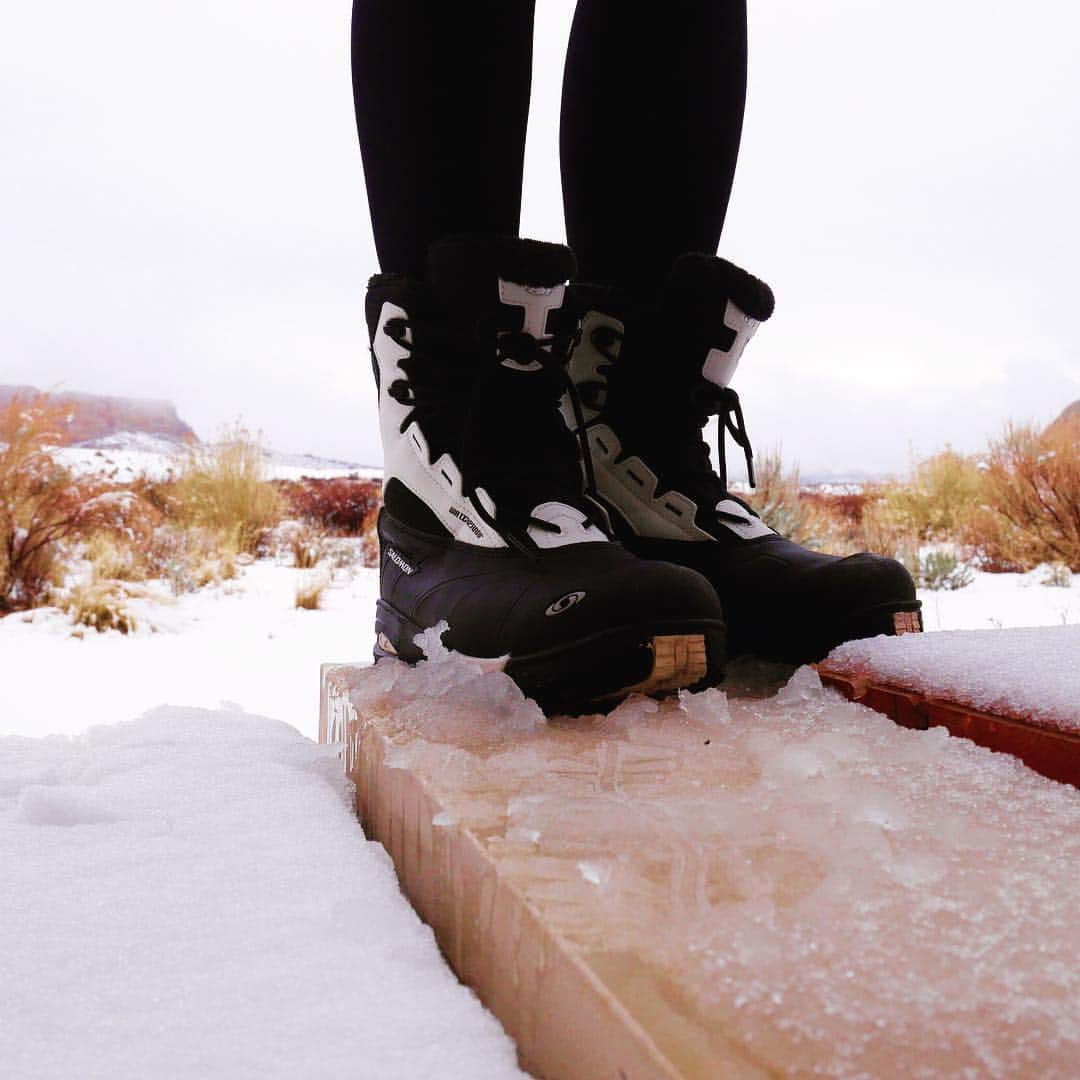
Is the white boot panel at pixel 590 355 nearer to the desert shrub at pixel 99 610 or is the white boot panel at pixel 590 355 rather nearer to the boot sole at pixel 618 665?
the boot sole at pixel 618 665

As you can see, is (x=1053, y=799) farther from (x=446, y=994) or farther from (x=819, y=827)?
(x=446, y=994)

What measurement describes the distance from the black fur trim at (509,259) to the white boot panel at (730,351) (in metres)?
0.20

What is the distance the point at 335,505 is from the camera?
7215 millimetres

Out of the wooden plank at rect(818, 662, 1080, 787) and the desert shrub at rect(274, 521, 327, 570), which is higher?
the wooden plank at rect(818, 662, 1080, 787)

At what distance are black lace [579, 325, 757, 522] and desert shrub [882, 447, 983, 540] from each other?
206 inches

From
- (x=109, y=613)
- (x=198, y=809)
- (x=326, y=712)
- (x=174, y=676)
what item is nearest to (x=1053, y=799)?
(x=198, y=809)

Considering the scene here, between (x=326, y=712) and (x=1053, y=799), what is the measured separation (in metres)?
0.70

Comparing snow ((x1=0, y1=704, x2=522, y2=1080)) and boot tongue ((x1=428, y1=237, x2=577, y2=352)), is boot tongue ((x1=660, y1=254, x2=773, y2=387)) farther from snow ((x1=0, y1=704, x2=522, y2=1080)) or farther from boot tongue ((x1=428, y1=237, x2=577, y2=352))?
snow ((x1=0, y1=704, x2=522, y2=1080))

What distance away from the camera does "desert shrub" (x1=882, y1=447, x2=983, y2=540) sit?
19.1 ft

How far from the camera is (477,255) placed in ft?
2.45

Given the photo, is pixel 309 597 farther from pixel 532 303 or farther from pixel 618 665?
pixel 618 665

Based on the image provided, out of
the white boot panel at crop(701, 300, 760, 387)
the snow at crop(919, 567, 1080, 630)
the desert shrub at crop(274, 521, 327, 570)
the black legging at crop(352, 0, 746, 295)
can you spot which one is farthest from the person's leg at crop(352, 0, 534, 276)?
the desert shrub at crop(274, 521, 327, 570)

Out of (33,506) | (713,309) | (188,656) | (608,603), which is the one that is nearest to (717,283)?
(713,309)

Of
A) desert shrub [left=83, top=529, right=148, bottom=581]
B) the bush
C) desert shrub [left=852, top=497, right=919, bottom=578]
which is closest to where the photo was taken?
the bush
